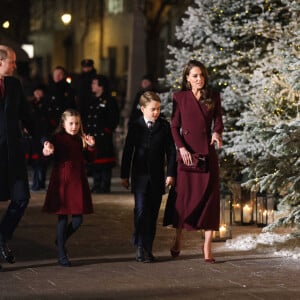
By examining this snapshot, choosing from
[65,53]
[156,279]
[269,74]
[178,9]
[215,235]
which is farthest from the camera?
[65,53]

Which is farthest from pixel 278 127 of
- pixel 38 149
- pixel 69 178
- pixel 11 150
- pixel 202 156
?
pixel 38 149

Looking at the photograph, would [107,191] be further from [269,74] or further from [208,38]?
[269,74]

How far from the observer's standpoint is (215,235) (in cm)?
1361

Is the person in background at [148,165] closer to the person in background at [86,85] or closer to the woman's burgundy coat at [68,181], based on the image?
the woman's burgundy coat at [68,181]

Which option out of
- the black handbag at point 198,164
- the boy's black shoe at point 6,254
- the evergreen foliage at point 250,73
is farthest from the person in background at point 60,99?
the boy's black shoe at point 6,254

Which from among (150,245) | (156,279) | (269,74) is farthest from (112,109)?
(156,279)

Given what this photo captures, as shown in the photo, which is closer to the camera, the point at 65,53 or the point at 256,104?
the point at 256,104

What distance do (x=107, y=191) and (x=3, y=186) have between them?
8.31 metres

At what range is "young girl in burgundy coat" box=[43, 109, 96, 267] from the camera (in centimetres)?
1193

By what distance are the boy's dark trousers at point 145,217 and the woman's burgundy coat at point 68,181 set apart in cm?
49

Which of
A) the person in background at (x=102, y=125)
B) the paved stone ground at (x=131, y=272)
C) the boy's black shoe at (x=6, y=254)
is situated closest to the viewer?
the paved stone ground at (x=131, y=272)

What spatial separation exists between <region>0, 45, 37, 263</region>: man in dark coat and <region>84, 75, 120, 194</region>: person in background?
300 inches

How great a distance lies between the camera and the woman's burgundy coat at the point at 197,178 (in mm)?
12094

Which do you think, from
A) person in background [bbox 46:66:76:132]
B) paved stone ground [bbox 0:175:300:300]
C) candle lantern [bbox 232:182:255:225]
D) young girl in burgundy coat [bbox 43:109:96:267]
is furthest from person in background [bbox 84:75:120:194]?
young girl in burgundy coat [bbox 43:109:96:267]
